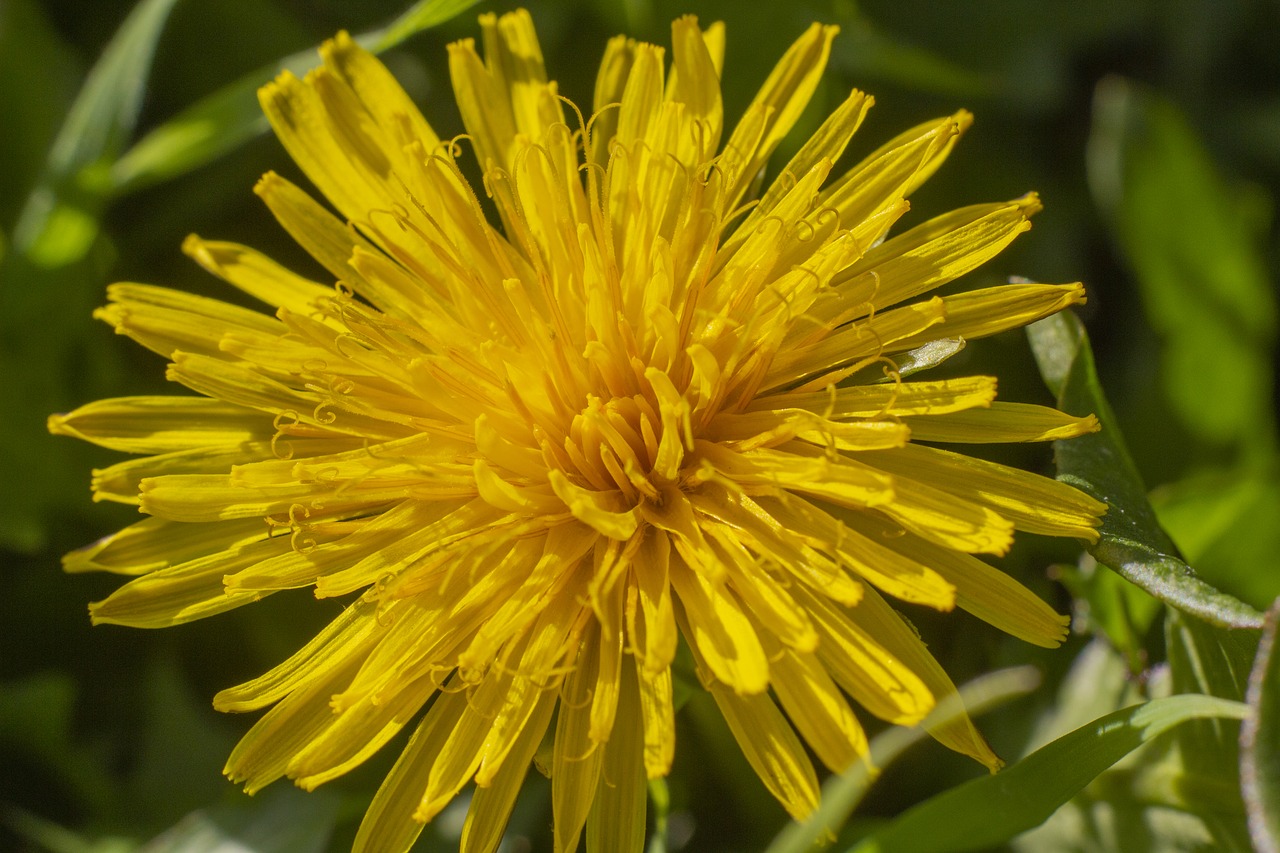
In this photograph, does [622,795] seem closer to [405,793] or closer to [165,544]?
[405,793]

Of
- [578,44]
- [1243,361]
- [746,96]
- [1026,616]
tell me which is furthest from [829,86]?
[1026,616]

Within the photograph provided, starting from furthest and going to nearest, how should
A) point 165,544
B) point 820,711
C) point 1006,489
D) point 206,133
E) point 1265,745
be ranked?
point 206,133 < point 165,544 < point 1006,489 < point 820,711 < point 1265,745

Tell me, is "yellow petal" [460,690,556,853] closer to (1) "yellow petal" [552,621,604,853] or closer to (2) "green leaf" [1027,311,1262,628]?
(1) "yellow petal" [552,621,604,853]

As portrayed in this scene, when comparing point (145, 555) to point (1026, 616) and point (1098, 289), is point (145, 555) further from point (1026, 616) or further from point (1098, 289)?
point (1098, 289)

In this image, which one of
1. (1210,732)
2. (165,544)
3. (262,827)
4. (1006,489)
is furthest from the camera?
(262,827)

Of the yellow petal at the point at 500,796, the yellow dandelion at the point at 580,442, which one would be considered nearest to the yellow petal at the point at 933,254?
the yellow dandelion at the point at 580,442

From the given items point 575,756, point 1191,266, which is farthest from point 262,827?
point 1191,266

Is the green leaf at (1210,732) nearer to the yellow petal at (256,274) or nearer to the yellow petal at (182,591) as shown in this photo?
the yellow petal at (182,591)

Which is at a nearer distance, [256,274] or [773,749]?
[773,749]
